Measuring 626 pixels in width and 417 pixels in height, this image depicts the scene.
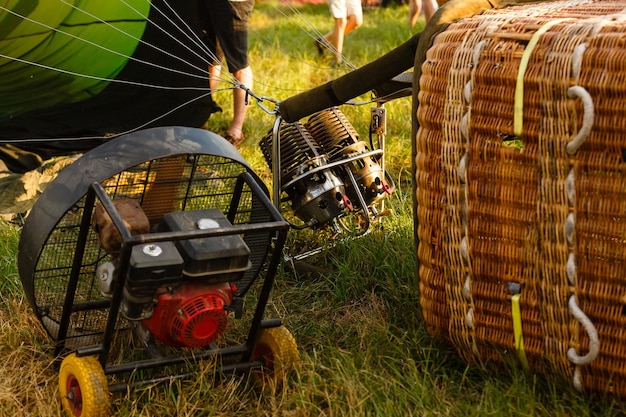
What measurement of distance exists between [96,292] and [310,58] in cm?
425

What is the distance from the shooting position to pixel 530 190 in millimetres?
2180

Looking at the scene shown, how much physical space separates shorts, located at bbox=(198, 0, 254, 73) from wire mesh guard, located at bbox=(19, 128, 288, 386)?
231 centimetres

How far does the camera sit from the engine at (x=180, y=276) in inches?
85.7

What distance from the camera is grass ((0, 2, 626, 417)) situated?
7.58 feet

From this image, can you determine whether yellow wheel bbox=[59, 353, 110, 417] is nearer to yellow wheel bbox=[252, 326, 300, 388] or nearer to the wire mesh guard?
the wire mesh guard

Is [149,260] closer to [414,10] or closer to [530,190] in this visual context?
[530,190]

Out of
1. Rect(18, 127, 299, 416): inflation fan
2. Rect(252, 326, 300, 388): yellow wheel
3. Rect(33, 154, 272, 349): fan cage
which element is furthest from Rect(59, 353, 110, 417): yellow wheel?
Rect(252, 326, 300, 388): yellow wheel

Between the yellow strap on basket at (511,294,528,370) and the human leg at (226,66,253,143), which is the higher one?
the yellow strap on basket at (511,294,528,370)

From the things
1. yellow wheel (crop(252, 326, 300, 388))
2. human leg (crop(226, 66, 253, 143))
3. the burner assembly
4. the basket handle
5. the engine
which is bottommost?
human leg (crop(226, 66, 253, 143))

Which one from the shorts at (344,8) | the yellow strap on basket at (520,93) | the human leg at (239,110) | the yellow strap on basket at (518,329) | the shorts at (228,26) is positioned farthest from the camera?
the shorts at (344,8)

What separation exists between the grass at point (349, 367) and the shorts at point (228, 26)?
158 cm

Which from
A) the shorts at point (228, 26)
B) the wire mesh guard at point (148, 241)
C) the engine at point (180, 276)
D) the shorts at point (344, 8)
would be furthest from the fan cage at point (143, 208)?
the shorts at point (344, 8)

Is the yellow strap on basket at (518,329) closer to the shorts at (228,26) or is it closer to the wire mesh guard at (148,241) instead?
the wire mesh guard at (148,241)

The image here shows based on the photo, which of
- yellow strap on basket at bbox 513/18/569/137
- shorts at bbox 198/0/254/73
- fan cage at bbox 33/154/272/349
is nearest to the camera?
yellow strap on basket at bbox 513/18/569/137
